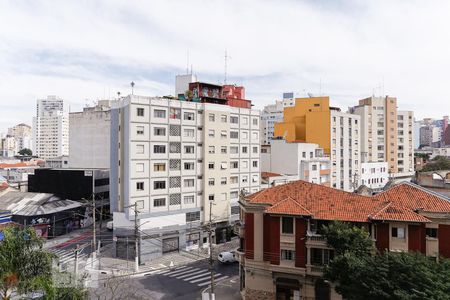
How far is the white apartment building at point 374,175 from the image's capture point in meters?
96.7

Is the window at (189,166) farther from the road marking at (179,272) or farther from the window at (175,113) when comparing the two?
the road marking at (179,272)

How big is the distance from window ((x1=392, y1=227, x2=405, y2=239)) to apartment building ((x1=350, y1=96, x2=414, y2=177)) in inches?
3204

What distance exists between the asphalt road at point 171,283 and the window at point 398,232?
17.7 meters

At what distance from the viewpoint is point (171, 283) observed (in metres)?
41.6

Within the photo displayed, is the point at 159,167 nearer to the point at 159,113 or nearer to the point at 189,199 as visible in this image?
the point at 189,199

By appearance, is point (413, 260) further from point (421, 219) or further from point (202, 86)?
point (202, 86)

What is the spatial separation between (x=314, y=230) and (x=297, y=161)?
44.6 m

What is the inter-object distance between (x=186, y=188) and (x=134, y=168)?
948 cm

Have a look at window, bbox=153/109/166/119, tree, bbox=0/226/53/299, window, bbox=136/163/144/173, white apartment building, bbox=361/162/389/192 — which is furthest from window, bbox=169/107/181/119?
white apartment building, bbox=361/162/389/192

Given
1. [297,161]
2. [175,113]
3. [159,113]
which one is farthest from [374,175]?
[159,113]

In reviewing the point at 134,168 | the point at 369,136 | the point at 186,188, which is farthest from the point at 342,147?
the point at 134,168

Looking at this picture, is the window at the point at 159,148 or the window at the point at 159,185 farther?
the window at the point at 159,148

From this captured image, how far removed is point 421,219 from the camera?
2972 cm

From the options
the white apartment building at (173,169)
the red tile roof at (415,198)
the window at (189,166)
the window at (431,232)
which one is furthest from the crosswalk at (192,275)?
the window at (431,232)
